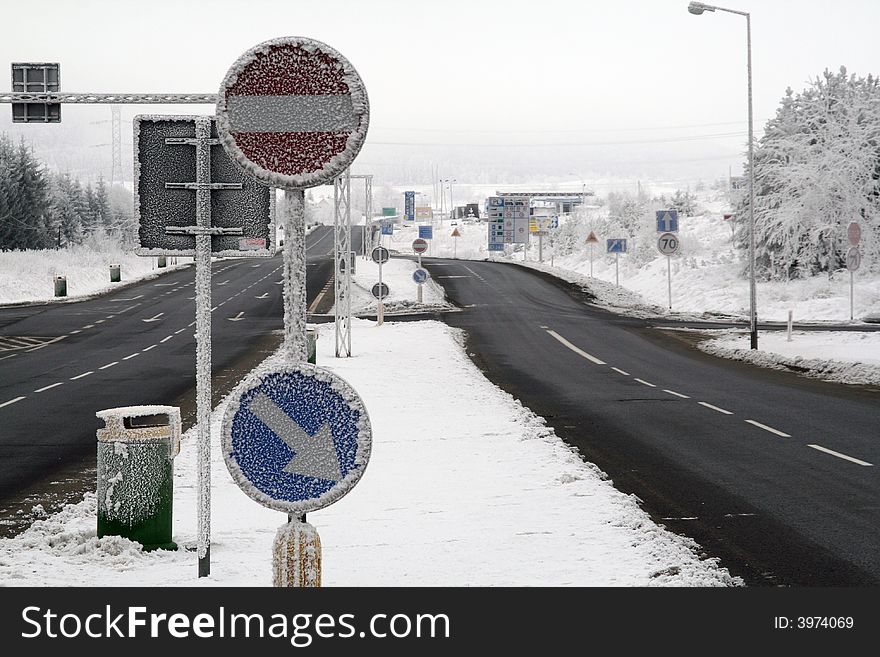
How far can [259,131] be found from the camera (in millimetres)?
4219

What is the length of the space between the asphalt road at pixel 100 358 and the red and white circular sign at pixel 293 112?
7604mm

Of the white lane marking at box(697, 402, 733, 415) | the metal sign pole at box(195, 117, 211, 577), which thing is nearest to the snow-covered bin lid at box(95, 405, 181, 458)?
the metal sign pole at box(195, 117, 211, 577)

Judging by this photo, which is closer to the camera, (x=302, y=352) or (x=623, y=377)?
(x=302, y=352)

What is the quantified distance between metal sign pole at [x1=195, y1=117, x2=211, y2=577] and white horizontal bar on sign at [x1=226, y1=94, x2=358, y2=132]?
86.5 inches

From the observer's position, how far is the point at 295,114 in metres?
4.19

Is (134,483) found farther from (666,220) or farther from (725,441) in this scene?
(666,220)

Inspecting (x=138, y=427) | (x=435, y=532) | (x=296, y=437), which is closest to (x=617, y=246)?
(x=435, y=532)

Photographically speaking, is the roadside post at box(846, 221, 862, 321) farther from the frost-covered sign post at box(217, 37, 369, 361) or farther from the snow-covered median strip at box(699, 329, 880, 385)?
the frost-covered sign post at box(217, 37, 369, 361)

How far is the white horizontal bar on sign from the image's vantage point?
13.7 feet

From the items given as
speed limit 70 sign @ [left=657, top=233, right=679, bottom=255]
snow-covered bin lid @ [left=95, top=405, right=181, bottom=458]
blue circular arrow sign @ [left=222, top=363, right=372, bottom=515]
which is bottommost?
snow-covered bin lid @ [left=95, top=405, right=181, bottom=458]

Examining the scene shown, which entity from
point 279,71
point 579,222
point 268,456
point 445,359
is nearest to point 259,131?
point 279,71

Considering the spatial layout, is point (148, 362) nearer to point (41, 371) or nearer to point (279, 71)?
point (41, 371)

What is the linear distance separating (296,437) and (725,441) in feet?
37.4
